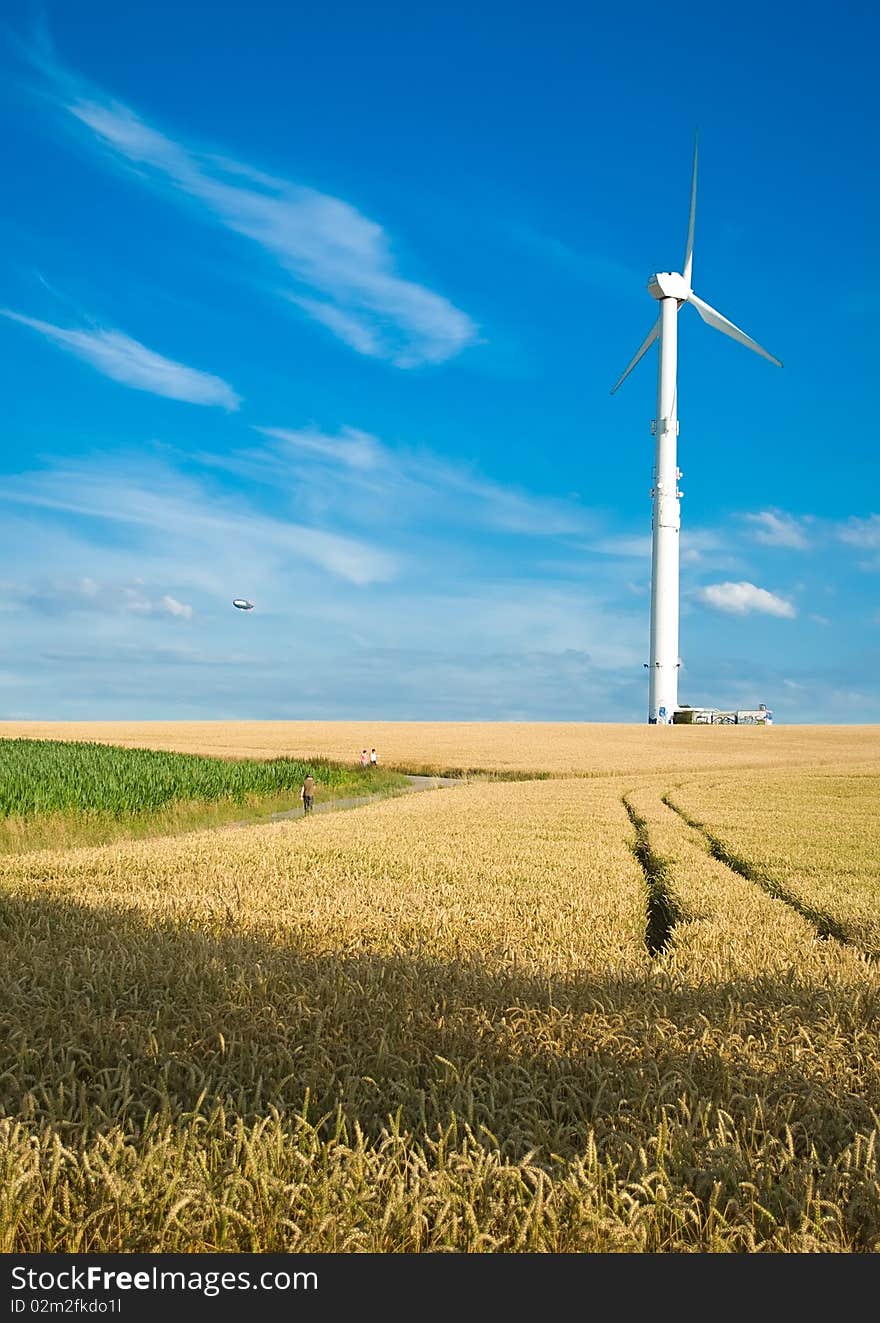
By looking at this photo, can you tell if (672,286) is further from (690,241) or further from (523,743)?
(523,743)

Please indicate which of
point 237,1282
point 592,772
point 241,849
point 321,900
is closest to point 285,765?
point 592,772

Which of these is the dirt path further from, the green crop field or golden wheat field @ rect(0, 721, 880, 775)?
golden wheat field @ rect(0, 721, 880, 775)

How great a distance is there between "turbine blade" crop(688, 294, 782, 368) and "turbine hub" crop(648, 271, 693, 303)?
886 millimetres

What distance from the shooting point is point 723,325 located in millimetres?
88625

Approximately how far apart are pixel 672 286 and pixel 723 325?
278 inches

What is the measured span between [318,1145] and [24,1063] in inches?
72.0

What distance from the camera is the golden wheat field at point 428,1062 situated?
3219mm

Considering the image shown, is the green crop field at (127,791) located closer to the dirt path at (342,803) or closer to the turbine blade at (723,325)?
the dirt path at (342,803)

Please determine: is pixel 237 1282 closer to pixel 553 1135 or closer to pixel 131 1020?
pixel 553 1135

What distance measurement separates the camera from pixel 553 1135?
4020mm

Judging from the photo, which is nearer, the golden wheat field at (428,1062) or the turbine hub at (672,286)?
the golden wheat field at (428,1062)

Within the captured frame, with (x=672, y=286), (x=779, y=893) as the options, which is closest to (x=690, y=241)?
(x=672, y=286)

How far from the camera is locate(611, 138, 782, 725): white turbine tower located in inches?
3536

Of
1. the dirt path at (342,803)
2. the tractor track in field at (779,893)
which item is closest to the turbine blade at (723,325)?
the dirt path at (342,803)
